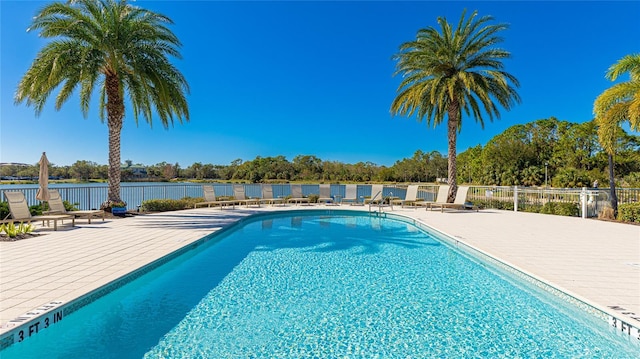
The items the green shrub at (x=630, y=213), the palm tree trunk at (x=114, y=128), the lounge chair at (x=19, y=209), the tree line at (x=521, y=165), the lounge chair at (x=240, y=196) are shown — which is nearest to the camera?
the lounge chair at (x=19, y=209)

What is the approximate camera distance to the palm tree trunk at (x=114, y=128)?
10.4 m

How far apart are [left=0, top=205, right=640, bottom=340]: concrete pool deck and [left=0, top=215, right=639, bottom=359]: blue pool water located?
0.30m

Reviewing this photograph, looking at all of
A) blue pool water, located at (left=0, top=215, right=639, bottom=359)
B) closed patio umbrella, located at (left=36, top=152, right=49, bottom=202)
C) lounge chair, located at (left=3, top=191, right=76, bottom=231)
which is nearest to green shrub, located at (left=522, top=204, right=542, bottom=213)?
blue pool water, located at (left=0, top=215, right=639, bottom=359)

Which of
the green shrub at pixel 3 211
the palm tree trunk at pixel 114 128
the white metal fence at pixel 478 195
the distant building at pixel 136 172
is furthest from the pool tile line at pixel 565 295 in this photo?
the distant building at pixel 136 172

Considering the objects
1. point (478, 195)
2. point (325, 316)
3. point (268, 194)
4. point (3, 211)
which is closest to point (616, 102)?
point (478, 195)

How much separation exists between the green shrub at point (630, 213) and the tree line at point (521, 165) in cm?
2607

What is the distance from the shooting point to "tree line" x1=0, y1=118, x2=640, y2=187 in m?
34.9

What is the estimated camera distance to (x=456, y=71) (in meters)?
A: 13.3

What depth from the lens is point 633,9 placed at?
16.2 meters

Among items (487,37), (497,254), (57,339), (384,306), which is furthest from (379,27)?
(57,339)

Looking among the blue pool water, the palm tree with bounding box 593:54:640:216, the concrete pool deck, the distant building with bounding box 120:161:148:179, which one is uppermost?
the palm tree with bounding box 593:54:640:216

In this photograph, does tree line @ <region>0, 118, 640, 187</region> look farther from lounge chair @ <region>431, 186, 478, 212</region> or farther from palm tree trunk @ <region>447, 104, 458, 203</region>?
lounge chair @ <region>431, 186, 478, 212</region>

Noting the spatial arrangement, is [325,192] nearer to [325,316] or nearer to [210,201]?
[210,201]

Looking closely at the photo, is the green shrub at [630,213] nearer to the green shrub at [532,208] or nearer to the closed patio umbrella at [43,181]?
the green shrub at [532,208]
